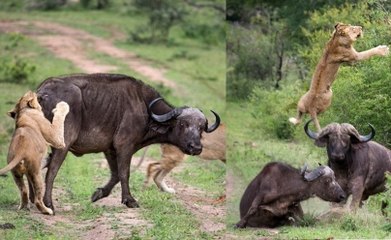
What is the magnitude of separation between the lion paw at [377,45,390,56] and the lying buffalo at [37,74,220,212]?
1182mm

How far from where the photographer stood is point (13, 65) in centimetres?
1165

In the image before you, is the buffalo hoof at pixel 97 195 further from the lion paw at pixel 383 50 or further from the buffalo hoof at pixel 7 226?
the lion paw at pixel 383 50

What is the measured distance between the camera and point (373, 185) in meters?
7.96

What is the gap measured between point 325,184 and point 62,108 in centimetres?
177

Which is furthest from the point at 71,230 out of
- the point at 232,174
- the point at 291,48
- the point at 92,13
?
the point at 92,13

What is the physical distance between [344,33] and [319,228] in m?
1.28

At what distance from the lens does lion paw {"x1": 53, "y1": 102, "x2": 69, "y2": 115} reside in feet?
26.4

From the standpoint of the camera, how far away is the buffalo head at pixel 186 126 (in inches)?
332

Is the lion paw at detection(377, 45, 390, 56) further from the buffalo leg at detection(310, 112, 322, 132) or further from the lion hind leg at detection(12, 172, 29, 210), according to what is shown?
the lion hind leg at detection(12, 172, 29, 210)

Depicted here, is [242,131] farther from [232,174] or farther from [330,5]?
[330,5]

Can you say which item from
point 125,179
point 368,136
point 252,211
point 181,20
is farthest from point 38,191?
point 181,20

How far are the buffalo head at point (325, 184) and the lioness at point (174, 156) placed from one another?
4.47 feet

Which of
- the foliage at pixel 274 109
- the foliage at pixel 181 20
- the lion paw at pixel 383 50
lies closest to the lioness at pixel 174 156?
the foliage at pixel 274 109

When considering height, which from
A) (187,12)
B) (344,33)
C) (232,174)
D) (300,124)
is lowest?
(187,12)
